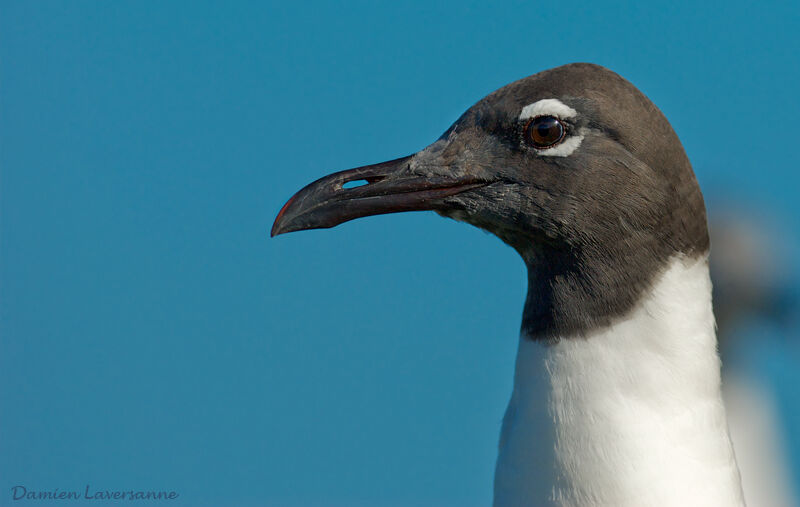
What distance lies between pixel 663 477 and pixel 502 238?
1.19 m

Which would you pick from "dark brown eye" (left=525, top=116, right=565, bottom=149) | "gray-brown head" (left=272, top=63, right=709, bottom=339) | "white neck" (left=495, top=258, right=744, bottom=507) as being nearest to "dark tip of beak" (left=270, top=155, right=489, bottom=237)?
"gray-brown head" (left=272, top=63, right=709, bottom=339)

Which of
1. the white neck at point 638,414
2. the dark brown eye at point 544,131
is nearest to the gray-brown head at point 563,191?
the dark brown eye at point 544,131

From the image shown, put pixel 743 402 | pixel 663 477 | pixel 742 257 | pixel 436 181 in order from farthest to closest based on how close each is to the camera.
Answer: pixel 742 257 < pixel 743 402 < pixel 436 181 < pixel 663 477

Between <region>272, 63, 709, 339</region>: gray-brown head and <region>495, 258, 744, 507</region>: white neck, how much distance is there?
109 millimetres

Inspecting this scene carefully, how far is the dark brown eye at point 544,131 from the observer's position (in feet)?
12.9

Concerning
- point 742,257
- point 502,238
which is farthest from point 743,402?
point 502,238

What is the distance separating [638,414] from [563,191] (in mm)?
908

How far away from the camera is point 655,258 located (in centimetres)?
376

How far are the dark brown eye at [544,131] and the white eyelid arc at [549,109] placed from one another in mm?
18

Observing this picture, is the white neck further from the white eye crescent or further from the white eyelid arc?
the white eyelid arc

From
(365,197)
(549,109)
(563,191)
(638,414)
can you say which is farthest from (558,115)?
(638,414)

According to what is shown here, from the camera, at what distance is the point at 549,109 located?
3.92m

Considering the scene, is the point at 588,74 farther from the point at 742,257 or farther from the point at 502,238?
the point at 742,257

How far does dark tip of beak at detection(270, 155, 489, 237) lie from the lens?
415 cm
